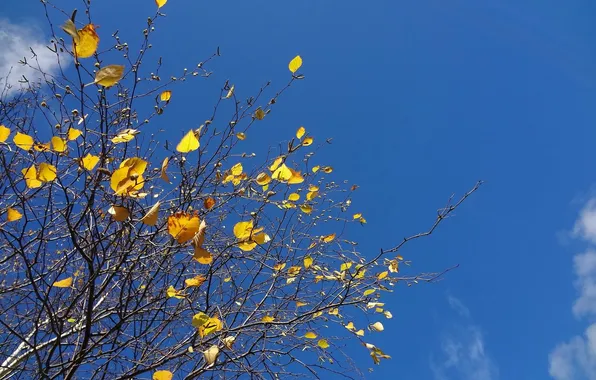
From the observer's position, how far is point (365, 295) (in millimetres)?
A: 2316

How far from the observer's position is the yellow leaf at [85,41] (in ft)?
3.72

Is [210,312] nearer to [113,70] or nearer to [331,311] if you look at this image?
[331,311]

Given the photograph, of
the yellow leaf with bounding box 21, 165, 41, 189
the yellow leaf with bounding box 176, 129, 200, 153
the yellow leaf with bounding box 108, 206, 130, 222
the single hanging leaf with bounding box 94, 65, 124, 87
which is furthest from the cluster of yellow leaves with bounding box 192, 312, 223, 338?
the single hanging leaf with bounding box 94, 65, 124, 87

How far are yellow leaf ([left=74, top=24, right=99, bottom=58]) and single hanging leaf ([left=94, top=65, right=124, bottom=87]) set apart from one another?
0.09m

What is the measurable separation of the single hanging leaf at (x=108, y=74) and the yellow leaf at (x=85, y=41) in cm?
9

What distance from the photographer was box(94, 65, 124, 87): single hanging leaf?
1.13m

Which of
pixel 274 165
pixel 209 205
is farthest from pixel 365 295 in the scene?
pixel 209 205

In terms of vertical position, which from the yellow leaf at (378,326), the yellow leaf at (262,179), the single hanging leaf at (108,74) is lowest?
the yellow leaf at (378,326)

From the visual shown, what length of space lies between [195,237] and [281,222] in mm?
1211

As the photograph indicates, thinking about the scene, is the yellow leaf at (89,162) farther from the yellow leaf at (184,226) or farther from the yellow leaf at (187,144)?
the yellow leaf at (184,226)

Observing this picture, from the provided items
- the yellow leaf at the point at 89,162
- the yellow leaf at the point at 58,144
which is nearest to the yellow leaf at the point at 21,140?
the yellow leaf at the point at 58,144

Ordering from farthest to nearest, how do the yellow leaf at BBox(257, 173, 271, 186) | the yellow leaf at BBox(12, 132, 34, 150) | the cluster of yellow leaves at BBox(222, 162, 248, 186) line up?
the cluster of yellow leaves at BBox(222, 162, 248, 186), the yellow leaf at BBox(257, 173, 271, 186), the yellow leaf at BBox(12, 132, 34, 150)

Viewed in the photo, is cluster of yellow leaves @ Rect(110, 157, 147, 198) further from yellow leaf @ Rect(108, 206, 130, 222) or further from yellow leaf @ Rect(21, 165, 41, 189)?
yellow leaf @ Rect(21, 165, 41, 189)

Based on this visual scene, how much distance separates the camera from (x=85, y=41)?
1146 millimetres
